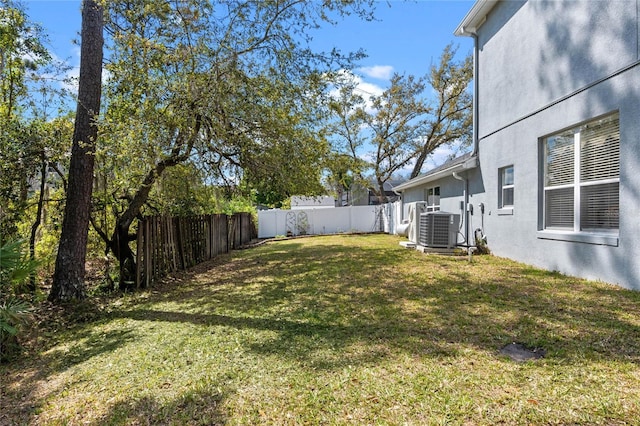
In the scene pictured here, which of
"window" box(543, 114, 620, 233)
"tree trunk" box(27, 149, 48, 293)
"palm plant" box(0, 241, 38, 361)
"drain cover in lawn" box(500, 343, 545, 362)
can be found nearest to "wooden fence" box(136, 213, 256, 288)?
"tree trunk" box(27, 149, 48, 293)

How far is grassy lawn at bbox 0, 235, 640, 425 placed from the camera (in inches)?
94.9

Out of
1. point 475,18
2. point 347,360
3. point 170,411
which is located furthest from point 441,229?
point 170,411

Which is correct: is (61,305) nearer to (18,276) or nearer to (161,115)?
(18,276)

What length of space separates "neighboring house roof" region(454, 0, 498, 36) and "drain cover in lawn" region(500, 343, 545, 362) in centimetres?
848

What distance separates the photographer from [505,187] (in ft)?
27.8

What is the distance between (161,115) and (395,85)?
1739cm

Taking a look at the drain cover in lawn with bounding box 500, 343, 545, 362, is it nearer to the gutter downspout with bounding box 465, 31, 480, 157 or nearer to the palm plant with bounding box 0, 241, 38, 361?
the palm plant with bounding box 0, 241, 38, 361

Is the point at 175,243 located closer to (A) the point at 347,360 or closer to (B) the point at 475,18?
(A) the point at 347,360

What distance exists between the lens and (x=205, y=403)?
2.56 meters

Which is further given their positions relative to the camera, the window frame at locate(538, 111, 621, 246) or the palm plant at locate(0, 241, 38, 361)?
the window frame at locate(538, 111, 621, 246)

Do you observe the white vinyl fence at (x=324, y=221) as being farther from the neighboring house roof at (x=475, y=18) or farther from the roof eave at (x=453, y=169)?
the neighboring house roof at (x=475, y=18)

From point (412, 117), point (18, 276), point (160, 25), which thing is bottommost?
point (18, 276)

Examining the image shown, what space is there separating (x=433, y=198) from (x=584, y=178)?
739 centimetres

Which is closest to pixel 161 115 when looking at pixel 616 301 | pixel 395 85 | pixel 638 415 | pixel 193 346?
pixel 193 346
